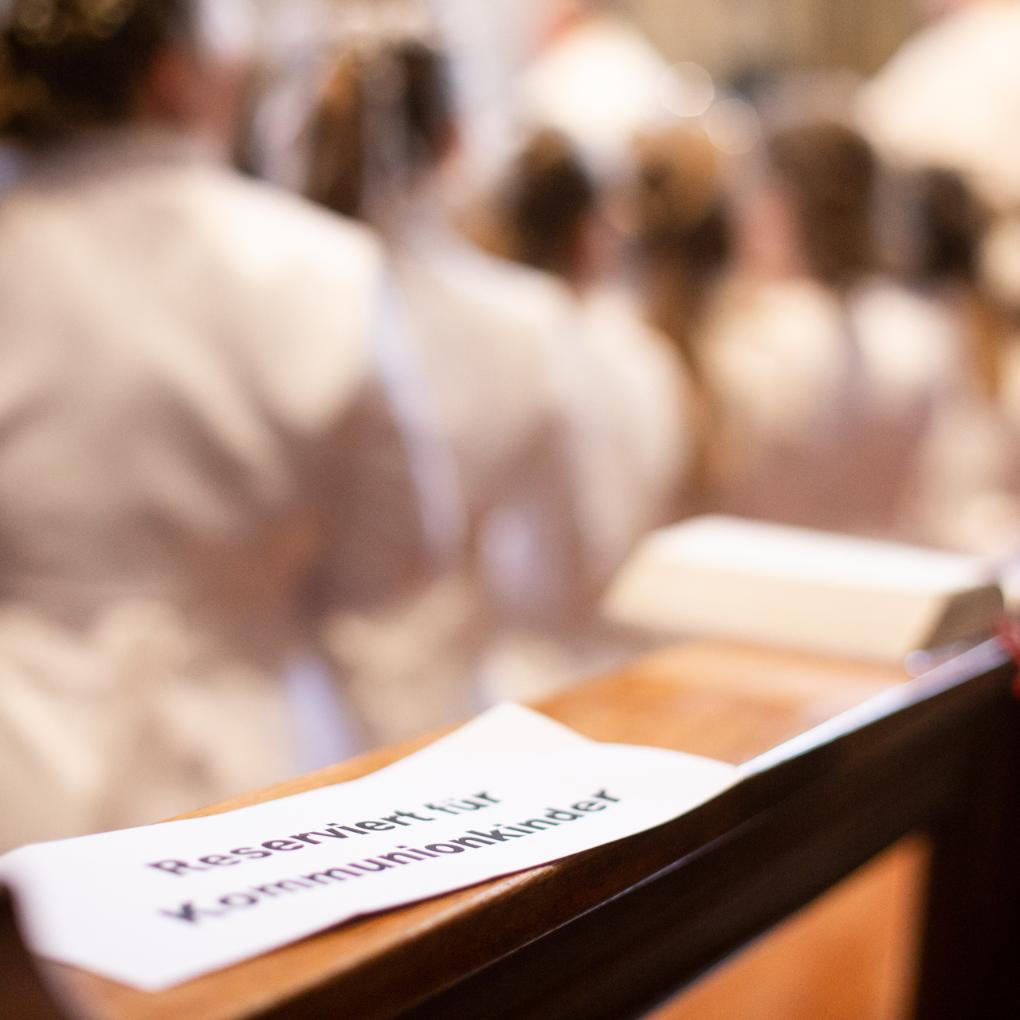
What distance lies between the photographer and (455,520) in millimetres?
1705

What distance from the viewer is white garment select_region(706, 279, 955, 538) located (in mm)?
2660

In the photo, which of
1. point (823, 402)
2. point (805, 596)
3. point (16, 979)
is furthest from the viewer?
point (823, 402)

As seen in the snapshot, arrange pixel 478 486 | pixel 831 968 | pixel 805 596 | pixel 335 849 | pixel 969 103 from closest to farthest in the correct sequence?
pixel 335 849 < pixel 805 596 < pixel 831 968 < pixel 478 486 < pixel 969 103

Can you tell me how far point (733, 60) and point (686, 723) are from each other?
5246 mm

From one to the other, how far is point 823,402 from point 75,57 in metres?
1.80

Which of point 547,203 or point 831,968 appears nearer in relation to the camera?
point 831,968

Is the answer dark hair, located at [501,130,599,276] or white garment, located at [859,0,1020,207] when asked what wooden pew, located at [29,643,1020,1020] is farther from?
white garment, located at [859,0,1020,207]

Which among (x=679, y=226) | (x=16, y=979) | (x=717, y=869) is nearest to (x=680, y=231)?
(x=679, y=226)

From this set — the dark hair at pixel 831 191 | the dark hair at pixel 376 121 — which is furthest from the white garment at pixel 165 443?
the dark hair at pixel 831 191

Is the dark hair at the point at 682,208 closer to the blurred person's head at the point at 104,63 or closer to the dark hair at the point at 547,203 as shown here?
the dark hair at the point at 547,203

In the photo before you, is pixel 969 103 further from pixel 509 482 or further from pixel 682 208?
pixel 509 482

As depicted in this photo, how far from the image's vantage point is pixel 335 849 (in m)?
0.58

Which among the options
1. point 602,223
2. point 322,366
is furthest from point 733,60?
point 322,366

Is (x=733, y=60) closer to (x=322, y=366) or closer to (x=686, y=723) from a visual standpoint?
(x=322, y=366)
